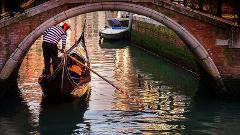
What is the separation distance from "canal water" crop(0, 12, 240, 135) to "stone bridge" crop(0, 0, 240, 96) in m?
0.50

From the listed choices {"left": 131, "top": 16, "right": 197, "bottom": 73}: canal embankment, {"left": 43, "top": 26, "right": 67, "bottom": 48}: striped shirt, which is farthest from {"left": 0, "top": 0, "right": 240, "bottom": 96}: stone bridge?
{"left": 131, "top": 16, "right": 197, "bottom": 73}: canal embankment

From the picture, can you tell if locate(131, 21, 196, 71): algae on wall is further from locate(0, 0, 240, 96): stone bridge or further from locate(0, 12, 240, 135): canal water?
locate(0, 0, 240, 96): stone bridge

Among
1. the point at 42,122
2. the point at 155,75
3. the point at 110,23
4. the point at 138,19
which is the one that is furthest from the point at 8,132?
the point at 110,23

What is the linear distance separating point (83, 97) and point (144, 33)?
22.0 ft

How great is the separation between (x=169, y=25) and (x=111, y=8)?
81 centimetres

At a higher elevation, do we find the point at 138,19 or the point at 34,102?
the point at 138,19

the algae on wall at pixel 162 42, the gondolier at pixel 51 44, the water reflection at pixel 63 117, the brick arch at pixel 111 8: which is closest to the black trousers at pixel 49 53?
the gondolier at pixel 51 44

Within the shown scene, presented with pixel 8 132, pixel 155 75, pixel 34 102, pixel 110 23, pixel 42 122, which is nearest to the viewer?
pixel 8 132

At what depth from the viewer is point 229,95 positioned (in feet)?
23.5

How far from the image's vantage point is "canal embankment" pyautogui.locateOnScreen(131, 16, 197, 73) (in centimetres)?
1023

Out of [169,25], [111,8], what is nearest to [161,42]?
[169,25]

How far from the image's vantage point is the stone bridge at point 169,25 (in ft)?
22.8

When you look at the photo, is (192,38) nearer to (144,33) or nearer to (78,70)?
(78,70)

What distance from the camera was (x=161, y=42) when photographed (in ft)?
39.8
